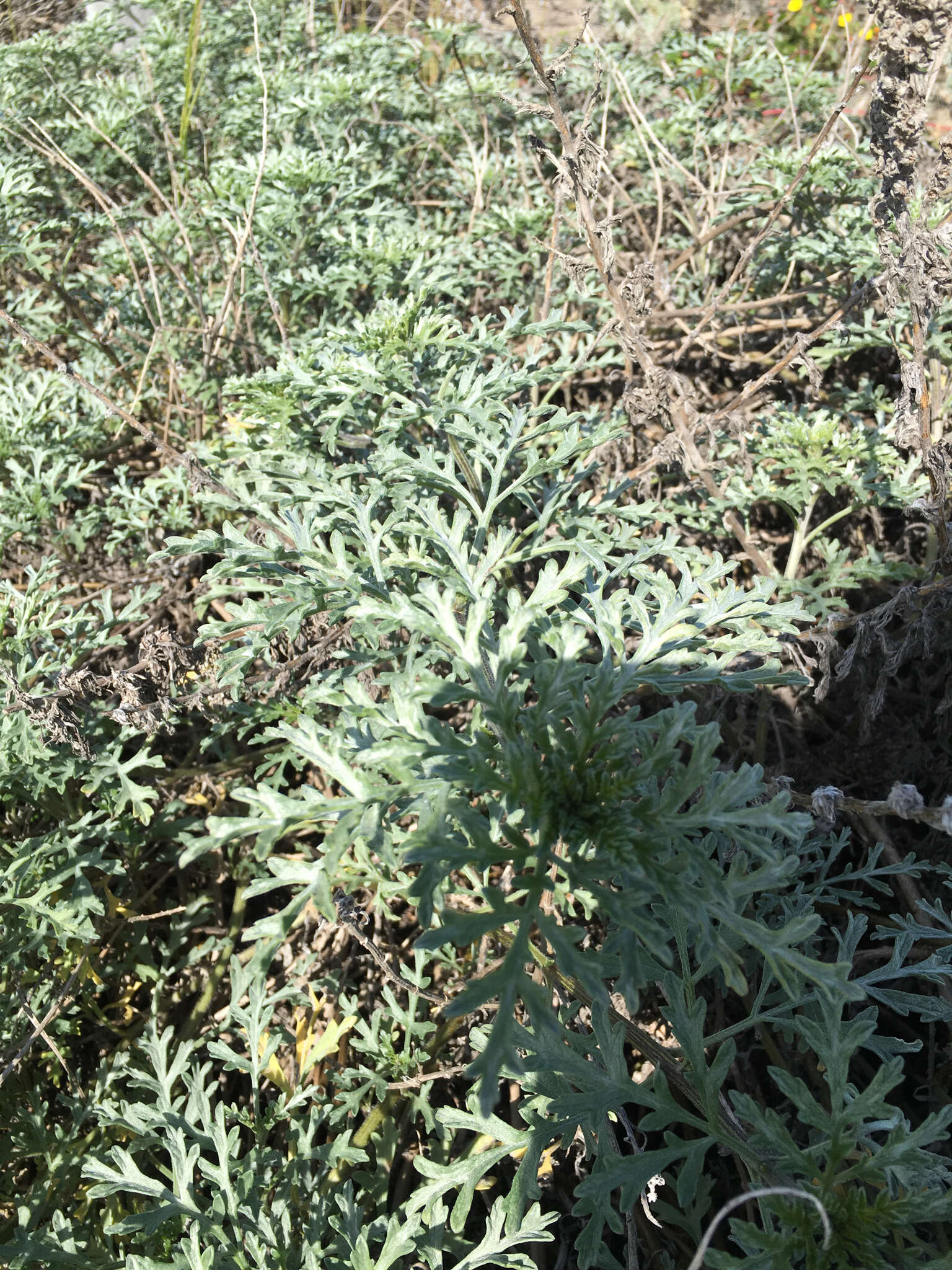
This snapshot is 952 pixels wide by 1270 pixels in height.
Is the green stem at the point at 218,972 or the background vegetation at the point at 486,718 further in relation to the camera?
the green stem at the point at 218,972

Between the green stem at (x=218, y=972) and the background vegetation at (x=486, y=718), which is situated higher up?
the background vegetation at (x=486, y=718)

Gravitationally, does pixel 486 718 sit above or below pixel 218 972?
above

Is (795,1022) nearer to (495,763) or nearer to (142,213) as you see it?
(495,763)

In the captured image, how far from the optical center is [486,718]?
150 cm

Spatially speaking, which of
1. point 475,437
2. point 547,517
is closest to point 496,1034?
point 547,517

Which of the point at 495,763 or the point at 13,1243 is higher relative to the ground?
the point at 495,763

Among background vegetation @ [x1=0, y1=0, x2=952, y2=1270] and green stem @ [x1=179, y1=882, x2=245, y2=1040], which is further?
green stem @ [x1=179, y1=882, x2=245, y2=1040]

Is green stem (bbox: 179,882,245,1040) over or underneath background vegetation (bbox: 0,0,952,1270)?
underneath

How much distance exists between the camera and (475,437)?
6.98 ft

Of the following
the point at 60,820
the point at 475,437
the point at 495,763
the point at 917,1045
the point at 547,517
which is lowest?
the point at 60,820

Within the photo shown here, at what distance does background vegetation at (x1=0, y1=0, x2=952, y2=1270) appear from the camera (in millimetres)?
1428

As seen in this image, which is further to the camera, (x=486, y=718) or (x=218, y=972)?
(x=218, y=972)

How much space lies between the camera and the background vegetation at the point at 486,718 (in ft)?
4.68

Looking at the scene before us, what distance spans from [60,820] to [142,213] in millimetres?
2960
